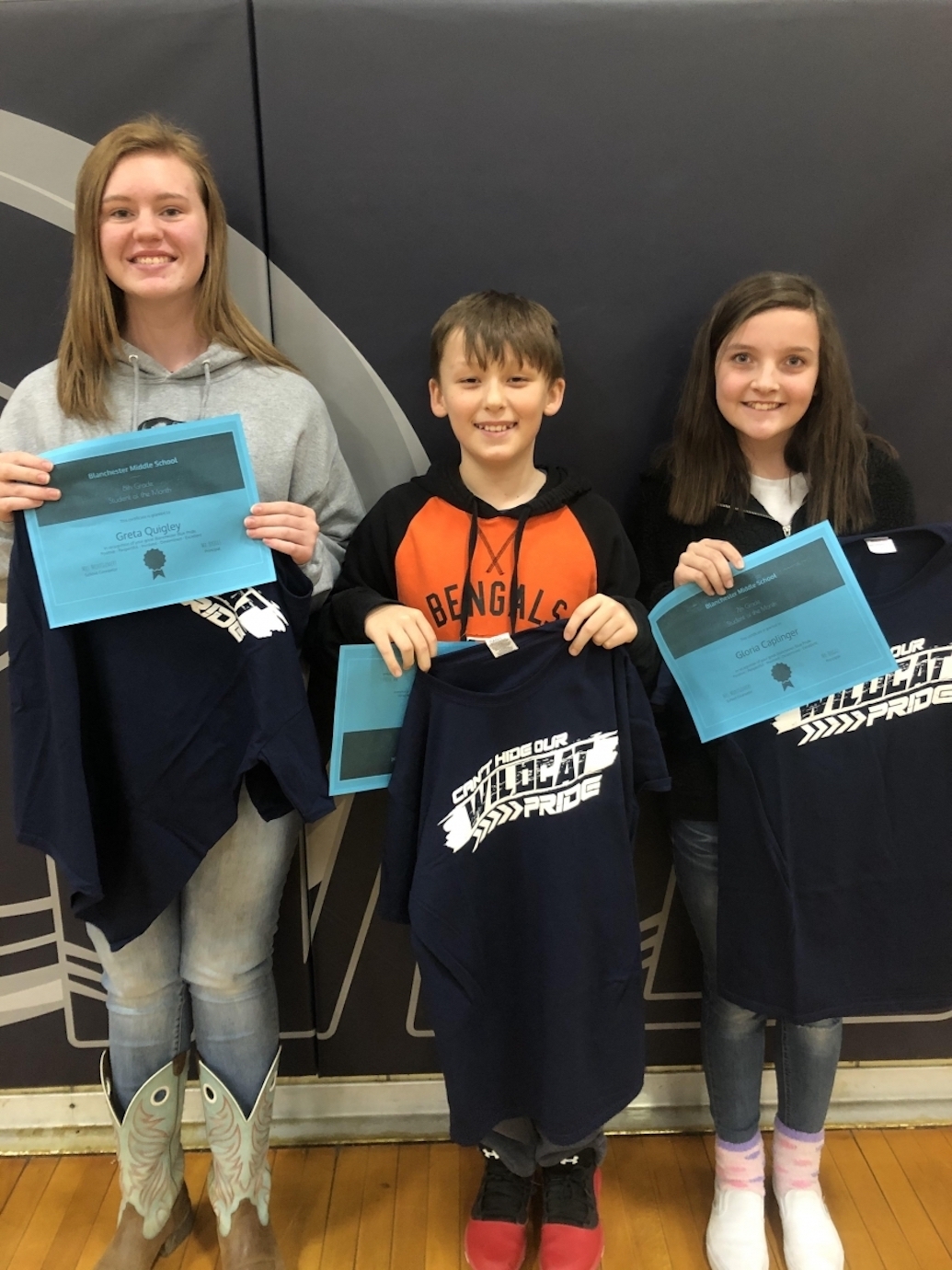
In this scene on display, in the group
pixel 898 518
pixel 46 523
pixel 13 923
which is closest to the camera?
pixel 46 523

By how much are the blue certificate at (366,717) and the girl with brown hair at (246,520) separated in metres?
0.12

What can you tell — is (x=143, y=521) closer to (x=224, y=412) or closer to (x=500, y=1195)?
(x=224, y=412)

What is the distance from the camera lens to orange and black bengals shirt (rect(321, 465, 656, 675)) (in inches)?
44.7

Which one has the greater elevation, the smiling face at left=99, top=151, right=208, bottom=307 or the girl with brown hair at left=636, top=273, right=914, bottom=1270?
the smiling face at left=99, top=151, right=208, bottom=307

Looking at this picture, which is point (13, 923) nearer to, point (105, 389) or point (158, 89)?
point (105, 389)

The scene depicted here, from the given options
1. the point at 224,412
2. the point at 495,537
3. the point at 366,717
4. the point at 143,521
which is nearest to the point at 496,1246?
the point at 366,717

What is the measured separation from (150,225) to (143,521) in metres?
0.39

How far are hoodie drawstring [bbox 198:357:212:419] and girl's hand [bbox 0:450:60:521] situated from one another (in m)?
Result: 0.22

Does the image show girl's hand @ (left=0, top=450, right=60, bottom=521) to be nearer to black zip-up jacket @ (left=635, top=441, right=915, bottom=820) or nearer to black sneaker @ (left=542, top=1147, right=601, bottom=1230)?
black zip-up jacket @ (left=635, top=441, right=915, bottom=820)

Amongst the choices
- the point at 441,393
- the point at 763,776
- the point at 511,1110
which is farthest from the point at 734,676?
the point at 511,1110

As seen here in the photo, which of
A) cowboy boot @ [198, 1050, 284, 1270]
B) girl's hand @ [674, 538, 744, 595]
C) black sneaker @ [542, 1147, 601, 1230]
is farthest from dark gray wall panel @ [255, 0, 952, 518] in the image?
black sneaker @ [542, 1147, 601, 1230]

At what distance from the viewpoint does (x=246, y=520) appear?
1022mm

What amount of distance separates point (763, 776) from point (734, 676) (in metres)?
0.16

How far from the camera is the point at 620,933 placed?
3.65 feet
